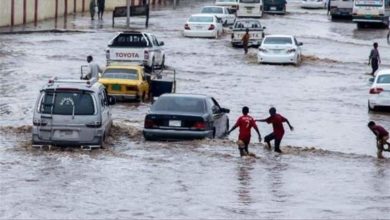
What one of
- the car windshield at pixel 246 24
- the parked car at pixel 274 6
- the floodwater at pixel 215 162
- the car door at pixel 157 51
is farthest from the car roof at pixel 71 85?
the parked car at pixel 274 6

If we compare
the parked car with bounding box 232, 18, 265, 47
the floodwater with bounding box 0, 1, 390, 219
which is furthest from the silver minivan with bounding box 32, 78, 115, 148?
the parked car with bounding box 232, 18, 265, 47

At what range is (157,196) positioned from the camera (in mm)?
19906

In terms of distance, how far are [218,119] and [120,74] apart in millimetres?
8070

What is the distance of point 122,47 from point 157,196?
21960mm

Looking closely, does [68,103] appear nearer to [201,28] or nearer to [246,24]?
[246,24]

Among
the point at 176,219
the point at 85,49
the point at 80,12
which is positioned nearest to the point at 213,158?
the point at 176,219

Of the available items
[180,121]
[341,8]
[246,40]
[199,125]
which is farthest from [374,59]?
[341,8]

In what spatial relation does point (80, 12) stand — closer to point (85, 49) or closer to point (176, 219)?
point (85, 49)

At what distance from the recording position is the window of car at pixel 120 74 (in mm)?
34812

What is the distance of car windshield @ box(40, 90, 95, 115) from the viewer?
2464cm

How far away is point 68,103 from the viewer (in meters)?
24.7

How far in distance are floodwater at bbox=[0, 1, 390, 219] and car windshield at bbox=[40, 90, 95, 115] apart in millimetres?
843

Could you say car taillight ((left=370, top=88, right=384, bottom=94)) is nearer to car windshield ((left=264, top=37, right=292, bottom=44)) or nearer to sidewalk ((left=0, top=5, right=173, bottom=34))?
car windshield ((left=264, top=37, right=292, bottom=44))

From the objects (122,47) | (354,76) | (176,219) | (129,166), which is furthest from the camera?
(354,76)
